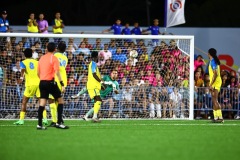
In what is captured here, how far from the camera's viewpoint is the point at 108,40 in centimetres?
2233

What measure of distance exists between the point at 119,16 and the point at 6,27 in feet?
49.6

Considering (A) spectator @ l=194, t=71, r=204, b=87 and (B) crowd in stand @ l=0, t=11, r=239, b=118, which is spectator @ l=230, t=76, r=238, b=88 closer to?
(A) spectator @ l=194, t=71, r=204, b=87

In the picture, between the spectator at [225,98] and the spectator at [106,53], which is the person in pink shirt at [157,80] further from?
the spectator at [225,98]

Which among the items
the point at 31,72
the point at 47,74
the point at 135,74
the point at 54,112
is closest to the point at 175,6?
the point at 135,74

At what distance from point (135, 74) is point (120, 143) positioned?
9206 mm

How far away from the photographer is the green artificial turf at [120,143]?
10.9 meters

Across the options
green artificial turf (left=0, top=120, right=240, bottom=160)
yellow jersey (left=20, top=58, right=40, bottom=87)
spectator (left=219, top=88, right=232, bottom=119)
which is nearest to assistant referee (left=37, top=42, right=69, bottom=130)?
green artificial turf (left=0, top=120, right=240, bottom=160)

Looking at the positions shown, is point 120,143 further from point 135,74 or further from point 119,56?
point 119,56

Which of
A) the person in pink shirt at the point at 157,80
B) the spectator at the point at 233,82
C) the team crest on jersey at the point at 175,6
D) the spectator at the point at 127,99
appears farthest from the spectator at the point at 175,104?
the team crest on jersey at the point at 175,6

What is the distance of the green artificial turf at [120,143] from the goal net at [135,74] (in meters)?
4.73

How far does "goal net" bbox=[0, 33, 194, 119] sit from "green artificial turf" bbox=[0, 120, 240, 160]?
4.73 m

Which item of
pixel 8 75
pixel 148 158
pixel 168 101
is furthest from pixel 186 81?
pixel 148 158

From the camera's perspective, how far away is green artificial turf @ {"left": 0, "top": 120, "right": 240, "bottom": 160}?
10906mm

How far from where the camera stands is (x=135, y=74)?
21.8m
